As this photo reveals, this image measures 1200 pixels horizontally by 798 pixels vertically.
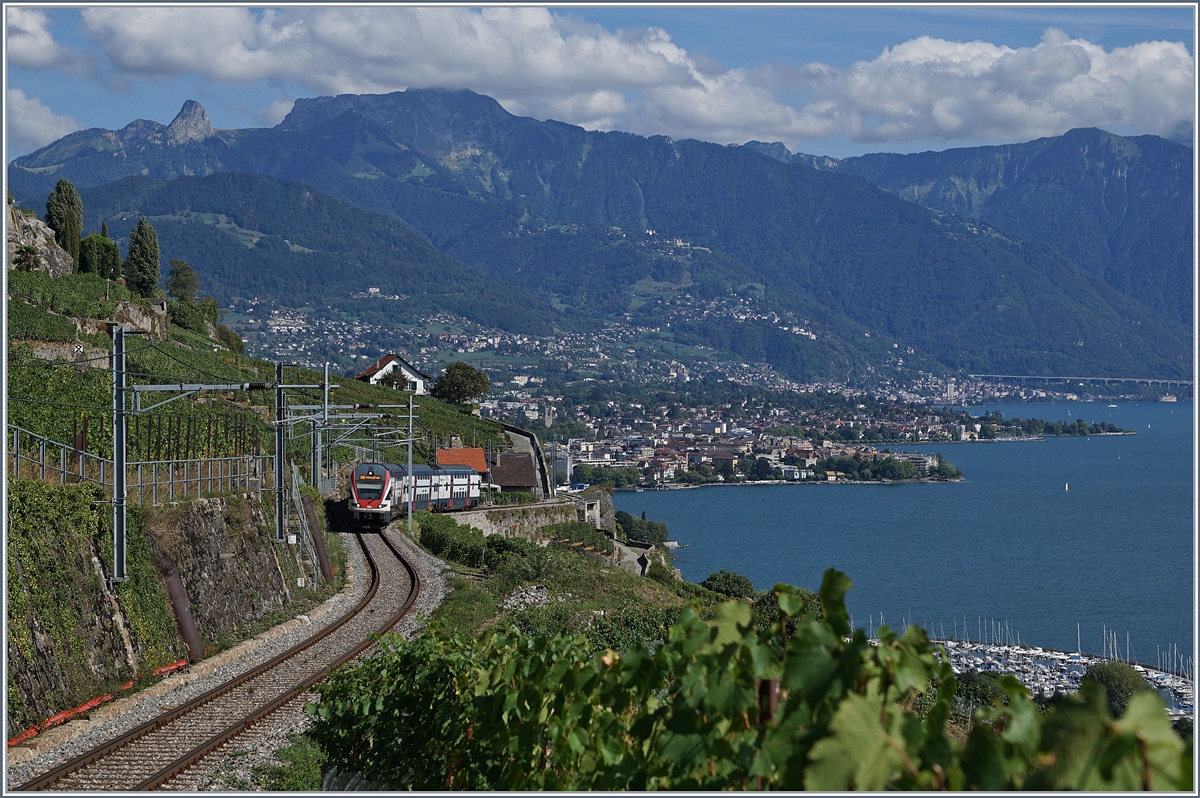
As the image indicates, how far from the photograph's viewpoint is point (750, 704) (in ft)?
8.84

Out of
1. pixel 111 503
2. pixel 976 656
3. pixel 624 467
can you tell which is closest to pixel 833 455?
pixel 624 467

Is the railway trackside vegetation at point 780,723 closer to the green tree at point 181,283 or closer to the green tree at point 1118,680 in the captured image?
the green tree at point 1118,680

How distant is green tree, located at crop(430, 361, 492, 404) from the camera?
222ft

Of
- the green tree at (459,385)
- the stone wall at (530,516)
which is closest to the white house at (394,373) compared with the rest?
the green tree at (459,385)

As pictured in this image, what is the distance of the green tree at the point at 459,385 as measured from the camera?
6762 centimetres

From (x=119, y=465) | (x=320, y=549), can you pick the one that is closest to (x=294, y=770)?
(x=119, y=465)

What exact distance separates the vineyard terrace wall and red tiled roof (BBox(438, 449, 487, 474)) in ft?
81.5

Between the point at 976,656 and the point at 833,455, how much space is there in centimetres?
9109

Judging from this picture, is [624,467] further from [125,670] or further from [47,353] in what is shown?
[125,670]

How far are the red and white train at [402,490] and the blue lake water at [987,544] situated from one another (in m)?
12.3

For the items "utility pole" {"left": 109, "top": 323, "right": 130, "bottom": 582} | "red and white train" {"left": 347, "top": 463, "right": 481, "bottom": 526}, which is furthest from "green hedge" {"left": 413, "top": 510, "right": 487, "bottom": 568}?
"utility pole" {"left": 109, "top": 323, "right": 130, "bottom": 582}

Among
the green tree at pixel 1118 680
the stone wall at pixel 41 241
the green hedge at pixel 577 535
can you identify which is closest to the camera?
the green tree at pixel 1118 680

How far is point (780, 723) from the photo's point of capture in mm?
2520

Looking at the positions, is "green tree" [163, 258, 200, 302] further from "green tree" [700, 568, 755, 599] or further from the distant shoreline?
the distant shoreline
